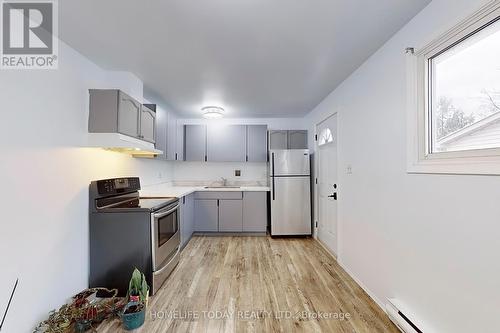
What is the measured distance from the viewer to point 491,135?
122 centimetres

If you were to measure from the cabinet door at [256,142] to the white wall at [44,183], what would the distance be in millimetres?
2739

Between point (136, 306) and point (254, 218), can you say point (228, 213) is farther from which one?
point (136, 306)

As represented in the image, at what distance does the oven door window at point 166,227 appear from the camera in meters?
2.49

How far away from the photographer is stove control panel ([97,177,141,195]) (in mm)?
2365

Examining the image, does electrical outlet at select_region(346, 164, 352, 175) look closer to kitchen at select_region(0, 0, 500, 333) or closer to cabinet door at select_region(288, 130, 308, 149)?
kitchen at select_region(0, 0, 500, 333)

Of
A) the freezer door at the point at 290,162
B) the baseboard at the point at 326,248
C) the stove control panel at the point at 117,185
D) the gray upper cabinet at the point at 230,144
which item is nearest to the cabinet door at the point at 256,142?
the gray upper cabinet at the point at 230,144

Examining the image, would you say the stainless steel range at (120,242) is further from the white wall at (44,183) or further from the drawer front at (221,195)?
the drawer front at (221,195)

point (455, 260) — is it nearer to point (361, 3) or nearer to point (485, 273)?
point (485, 273)

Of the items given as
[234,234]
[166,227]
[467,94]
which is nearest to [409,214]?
[467,94]

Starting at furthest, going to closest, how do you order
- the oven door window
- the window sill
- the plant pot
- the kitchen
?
the oven door window → the plant pot → the kitchen → the window sill

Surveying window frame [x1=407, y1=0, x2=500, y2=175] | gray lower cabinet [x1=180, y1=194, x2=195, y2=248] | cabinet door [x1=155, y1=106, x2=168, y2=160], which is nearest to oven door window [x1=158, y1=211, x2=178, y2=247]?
gray lower cabinet [x1=180, y1=194, x2=195, y2=248]

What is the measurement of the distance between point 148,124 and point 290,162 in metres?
2.48

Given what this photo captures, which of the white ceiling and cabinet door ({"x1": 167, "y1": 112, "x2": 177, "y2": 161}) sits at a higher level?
the white ceiling

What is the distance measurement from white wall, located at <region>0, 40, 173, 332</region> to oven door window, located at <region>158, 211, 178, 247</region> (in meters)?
0.68
